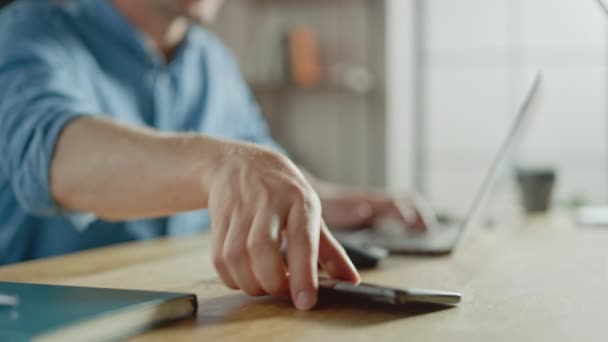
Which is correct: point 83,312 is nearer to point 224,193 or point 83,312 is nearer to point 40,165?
point 224,193

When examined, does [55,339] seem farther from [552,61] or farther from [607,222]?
[552,61]

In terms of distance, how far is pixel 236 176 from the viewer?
0.72 m

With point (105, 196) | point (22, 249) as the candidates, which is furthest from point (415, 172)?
point (105, 196)

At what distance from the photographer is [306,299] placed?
2.17 feet

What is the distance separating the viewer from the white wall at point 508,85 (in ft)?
11.8

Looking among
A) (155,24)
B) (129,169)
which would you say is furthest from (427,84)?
(129,169)

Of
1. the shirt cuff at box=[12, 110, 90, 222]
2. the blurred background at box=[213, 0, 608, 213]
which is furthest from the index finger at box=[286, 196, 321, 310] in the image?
the blurred background at box=[213, 0, 608, 213]

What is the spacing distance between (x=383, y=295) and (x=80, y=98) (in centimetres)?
73

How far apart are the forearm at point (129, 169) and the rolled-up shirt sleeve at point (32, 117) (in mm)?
21

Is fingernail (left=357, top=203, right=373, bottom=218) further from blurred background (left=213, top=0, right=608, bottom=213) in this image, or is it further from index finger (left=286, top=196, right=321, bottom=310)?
blurred background (left=213, top=0, right=608, bottom=213)

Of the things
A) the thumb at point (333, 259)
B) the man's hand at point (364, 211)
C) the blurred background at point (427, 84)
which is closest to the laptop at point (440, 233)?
the man's hand at point (364, 211)

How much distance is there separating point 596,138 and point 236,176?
3217mm

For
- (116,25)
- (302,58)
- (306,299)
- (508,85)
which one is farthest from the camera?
(508,85)

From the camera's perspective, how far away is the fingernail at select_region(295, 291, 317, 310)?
0.66 metres
